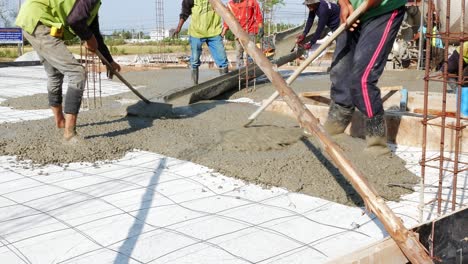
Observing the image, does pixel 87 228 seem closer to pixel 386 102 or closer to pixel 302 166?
pixel 302 166

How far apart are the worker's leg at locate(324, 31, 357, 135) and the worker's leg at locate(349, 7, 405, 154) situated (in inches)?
→ 13.0

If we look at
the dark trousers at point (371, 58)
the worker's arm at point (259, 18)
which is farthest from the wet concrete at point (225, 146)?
the worker's arm at point (259, 18)

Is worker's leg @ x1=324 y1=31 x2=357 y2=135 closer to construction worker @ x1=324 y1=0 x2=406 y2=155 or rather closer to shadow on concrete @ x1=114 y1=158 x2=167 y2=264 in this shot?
construction worker @ x1=324 y1=0 x2=406 y2=155

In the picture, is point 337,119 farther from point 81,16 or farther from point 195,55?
point 195,55

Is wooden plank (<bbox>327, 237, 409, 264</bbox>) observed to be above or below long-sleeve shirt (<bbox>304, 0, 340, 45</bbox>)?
below

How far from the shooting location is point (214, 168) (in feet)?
11.5

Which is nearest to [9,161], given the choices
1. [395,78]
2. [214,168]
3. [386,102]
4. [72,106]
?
[72,106]

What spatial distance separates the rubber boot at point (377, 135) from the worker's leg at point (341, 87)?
17.3 inches

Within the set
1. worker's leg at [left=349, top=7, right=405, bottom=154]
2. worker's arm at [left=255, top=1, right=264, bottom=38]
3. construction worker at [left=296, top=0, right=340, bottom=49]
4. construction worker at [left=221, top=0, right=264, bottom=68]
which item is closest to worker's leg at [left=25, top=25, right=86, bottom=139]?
worker's leg at [left=349, top=7, right=405, bottom=154]

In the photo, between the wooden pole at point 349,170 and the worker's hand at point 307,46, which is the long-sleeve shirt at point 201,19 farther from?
the wooden pole at point 349,170

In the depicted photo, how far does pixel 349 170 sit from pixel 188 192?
1.18 meters

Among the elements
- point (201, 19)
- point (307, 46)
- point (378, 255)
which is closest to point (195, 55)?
point (201, 19)

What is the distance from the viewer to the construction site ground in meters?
2.33

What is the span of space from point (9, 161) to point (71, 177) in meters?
0.67
